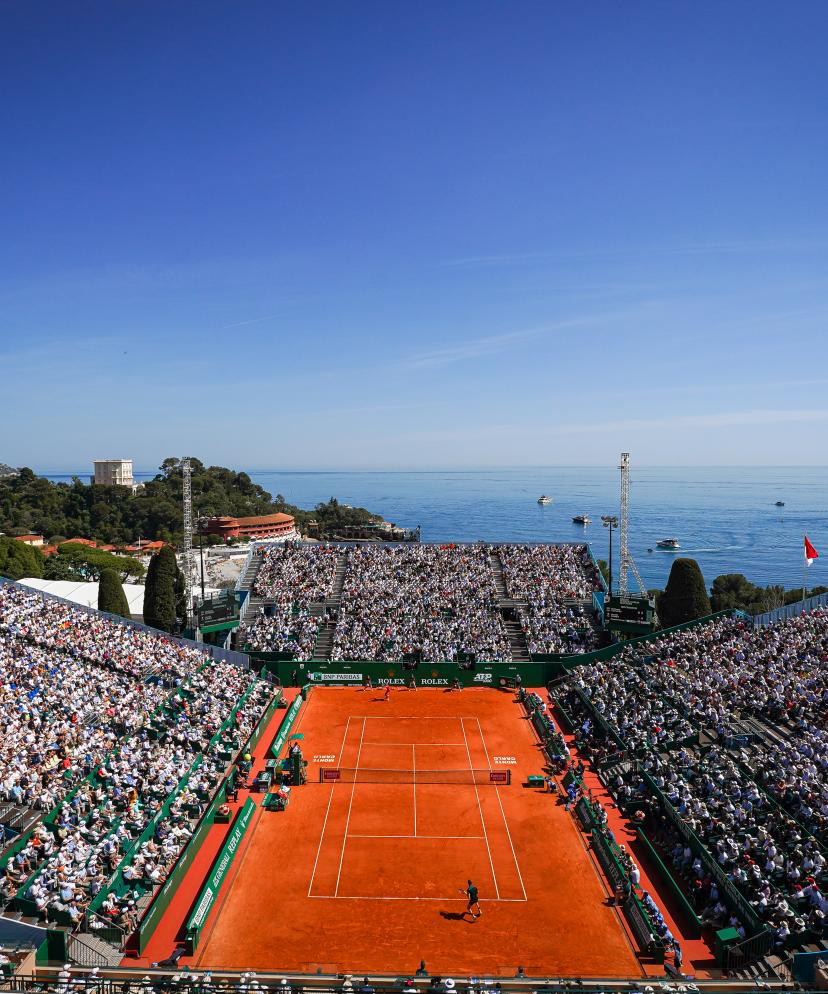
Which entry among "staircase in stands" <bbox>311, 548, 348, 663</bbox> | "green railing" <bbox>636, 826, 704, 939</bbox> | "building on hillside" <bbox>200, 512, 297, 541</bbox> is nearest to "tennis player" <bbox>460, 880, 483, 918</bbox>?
"green railing" <bbox>636, 826, 704, 939</bbox>

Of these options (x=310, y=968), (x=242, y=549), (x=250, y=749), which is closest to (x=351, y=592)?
(x=250, y=749)

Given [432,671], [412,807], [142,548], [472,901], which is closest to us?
[472,901]

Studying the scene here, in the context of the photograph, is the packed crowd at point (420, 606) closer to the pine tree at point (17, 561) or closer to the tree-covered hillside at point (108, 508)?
the pine tree at point (17, 561)

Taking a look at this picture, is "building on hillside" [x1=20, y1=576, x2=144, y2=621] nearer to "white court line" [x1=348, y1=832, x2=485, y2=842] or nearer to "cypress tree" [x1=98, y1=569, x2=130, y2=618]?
"cypress tree" [x1=98, y1=569, x2=130, y2=618]

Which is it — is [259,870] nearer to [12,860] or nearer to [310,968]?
[310,968]

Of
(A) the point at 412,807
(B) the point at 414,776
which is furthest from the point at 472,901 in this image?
(B) the point at 414,776

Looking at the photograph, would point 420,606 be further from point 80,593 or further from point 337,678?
point 80,593

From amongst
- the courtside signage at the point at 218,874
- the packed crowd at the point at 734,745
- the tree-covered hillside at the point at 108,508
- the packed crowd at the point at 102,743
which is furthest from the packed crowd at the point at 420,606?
the tree-covered hillside at the point at 108,508
